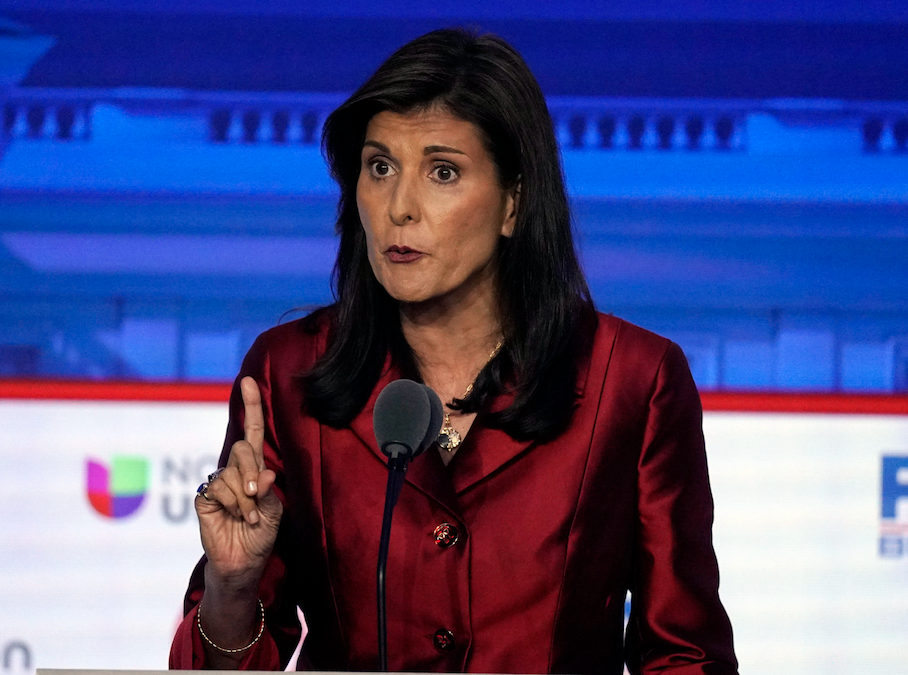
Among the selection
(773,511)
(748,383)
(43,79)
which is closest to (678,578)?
(773,511)

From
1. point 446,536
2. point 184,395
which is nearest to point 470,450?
point 446,536

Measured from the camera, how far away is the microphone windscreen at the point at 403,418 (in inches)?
42.8

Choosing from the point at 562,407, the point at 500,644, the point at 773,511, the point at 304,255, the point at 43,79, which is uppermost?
the point at 43,79

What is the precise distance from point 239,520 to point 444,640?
31 cm

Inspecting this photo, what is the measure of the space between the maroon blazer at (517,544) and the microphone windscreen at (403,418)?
0.33 m

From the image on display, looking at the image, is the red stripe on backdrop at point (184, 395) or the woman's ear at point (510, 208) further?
the red stripe on backdrop at point (184, 395)

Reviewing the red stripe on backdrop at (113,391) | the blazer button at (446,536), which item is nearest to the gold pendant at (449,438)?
the blazer button at (446,536)

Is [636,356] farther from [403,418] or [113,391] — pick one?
[113,391]

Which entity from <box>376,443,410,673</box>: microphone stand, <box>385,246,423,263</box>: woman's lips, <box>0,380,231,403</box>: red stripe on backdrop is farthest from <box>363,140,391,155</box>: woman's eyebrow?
<box>0,380,231,403</box>: red stripe on backdrop

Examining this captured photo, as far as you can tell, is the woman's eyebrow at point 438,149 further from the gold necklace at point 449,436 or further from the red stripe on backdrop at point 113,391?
the red stripe on backdrop at point 113,391

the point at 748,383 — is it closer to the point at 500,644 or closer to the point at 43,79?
the point at 500,644

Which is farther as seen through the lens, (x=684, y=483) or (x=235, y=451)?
(x=684, y=483)

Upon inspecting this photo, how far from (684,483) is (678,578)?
131 millimetres

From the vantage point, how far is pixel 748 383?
2346 millimetres
